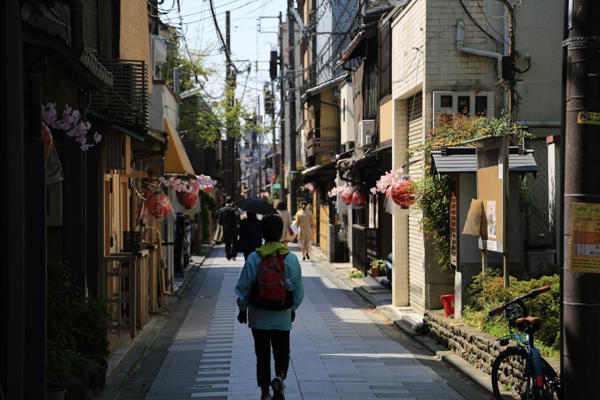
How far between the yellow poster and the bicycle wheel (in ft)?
4.90

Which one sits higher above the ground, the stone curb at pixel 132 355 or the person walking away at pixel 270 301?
the person walking away at pixel 270 301

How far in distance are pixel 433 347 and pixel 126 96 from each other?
6627mm

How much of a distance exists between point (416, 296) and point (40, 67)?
34.0ft

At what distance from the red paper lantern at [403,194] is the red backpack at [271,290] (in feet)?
25.0

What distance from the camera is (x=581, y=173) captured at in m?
5.99

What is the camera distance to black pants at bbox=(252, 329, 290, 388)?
8211mm

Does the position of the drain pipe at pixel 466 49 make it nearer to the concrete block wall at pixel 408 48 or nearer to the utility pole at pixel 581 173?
the concrete block wall at pixel 408 48

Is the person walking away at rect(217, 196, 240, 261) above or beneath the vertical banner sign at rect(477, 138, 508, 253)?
beneath

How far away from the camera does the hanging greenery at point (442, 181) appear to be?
13.2 metres

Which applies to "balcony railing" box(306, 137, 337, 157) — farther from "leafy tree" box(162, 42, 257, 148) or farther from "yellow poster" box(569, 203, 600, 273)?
"yellow poster" box(569, 203, 600, 273)

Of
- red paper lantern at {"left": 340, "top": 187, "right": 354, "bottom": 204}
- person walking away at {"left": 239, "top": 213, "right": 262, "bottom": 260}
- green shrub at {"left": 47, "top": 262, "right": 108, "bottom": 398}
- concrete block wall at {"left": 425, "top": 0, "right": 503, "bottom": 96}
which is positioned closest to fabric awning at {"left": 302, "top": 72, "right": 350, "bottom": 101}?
red paper lantern at {"left": 340, "top": 187, "right": 354, "bottom": 204}

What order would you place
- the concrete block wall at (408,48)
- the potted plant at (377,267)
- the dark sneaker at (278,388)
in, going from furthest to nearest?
1. the potted plant at (377,267)
2. the concrete block wall at (408,48)
3. the dark sneaker at (278,388)

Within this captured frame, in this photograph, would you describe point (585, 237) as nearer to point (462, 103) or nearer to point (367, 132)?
point (462, 103)

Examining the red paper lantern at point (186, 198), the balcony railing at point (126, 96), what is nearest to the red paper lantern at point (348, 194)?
the red paper lantern at point (186, 198)
